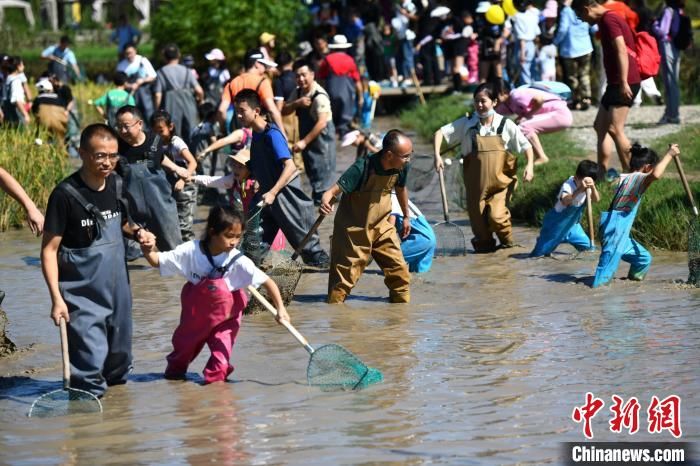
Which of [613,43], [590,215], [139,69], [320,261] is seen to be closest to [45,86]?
[139,69]

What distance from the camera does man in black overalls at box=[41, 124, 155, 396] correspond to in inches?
289

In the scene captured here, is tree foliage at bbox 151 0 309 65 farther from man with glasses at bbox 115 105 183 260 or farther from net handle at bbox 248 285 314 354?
net handle at bbox 248 285 314 354

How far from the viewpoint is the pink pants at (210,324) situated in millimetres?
7844

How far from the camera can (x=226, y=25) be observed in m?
27.4

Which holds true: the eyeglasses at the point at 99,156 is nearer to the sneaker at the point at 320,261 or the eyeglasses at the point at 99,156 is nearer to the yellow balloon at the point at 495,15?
the sneaker at the point at 320,261

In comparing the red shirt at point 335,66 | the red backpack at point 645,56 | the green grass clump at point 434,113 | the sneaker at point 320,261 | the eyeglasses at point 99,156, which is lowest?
the green grass clump at point 434,113

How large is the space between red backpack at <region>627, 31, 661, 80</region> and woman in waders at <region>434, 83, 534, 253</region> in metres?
1.63

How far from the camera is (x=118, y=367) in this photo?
25.9 feet

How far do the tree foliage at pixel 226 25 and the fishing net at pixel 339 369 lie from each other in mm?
19662

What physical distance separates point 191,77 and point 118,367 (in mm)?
10896

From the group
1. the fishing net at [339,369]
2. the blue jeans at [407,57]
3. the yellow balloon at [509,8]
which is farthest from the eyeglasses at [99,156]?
the blue jeans at [407,57]

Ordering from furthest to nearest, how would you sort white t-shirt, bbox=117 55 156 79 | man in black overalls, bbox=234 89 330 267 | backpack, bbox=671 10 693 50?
white t-shirt, bbox=117 55 156 79
backpack, bbox=671 10 693 50
man in black overalls, bbox=234 89 330 267

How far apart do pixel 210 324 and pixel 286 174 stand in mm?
3127

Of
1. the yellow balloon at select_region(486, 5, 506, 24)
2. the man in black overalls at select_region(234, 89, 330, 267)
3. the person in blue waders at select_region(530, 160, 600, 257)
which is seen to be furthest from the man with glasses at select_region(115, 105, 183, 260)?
the yellow balloon at select_region(486, 5, 506, 24)
